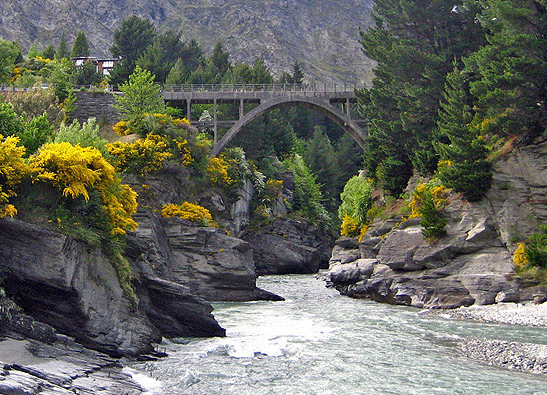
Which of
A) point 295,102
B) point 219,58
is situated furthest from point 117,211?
point 219,58

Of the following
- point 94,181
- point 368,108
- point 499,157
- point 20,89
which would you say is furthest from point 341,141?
point 94,181

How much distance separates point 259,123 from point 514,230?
146 ft

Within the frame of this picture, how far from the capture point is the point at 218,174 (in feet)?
188

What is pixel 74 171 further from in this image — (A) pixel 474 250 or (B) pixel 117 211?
(A) pixel 474 250

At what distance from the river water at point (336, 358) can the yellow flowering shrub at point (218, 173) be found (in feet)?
74.0

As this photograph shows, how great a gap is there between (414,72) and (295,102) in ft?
61.8

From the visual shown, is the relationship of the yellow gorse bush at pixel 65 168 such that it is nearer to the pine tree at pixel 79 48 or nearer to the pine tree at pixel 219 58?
the pine tree at pixel 79 48

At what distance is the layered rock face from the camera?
22.2m

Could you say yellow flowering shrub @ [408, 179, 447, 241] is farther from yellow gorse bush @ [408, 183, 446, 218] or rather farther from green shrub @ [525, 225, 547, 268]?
green shrub @ [525, 225, 547, 268]

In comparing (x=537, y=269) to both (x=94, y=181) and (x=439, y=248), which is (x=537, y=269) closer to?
(x=439, y=248)

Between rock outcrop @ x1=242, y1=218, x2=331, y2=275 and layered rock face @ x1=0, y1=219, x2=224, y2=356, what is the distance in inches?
1547

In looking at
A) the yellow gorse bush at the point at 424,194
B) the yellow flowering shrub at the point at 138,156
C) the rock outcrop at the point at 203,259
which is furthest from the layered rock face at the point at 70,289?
the yellow gorse bush at the point at 424,194

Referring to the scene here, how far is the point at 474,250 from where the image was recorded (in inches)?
1486

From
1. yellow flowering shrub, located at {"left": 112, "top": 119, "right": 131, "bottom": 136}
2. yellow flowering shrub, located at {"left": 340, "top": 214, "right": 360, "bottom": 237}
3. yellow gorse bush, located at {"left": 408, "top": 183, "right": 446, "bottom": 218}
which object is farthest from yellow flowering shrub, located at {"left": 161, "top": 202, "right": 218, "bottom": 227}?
yellow gorse bush, located at {"left": 408, "top": 183, "right": 446, "bottom": 218}
